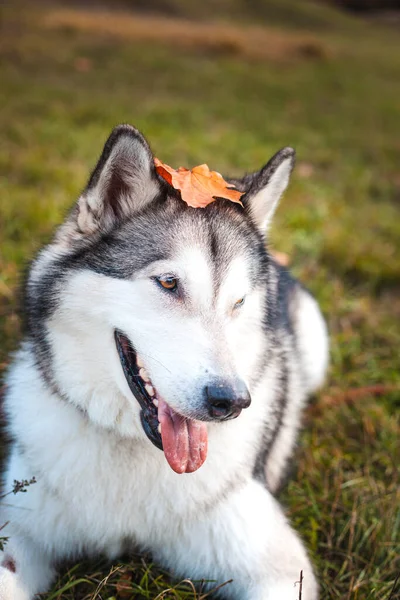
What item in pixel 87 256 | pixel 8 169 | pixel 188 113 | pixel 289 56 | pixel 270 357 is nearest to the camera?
pixel 87 256

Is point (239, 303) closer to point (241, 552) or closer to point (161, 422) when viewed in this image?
point (161, 422)

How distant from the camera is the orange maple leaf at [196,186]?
2311mm

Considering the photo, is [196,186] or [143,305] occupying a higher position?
[196,186]

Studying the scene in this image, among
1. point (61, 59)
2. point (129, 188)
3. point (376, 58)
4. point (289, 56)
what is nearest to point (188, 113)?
point (61, 59)

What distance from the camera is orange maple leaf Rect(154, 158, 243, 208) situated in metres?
2.31

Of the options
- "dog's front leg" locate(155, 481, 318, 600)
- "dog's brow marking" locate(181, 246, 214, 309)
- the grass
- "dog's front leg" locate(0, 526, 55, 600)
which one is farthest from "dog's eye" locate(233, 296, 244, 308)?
"dog's front leg" locate(0, 526, 55, 600)

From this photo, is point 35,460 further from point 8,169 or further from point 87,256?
point 8,169

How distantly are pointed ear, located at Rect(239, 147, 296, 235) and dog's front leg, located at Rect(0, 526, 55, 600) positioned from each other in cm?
172

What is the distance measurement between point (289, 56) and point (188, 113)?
9.36 m

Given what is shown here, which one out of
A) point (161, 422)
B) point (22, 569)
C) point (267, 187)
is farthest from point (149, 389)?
point (267, 187)

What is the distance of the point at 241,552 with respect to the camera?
2.37 metres

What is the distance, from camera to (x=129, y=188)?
2.32 metres

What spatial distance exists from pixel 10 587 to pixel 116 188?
1.62 metres

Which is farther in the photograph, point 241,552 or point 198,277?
point 241,552
